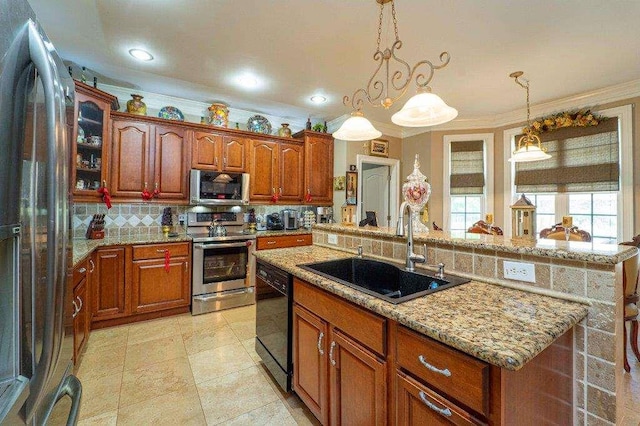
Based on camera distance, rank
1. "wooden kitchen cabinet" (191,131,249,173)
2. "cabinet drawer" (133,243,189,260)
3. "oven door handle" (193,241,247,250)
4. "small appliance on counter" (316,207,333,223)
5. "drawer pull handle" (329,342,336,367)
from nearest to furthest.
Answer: "drawer pull handle" (329,342,336,367)
"cabinet drawer" (133,243,189,260)
"oven door handle" (193,241,247,250)
"wooden kitchen cabinet" (191,131,249,173)
"small appliance on counter" (316,207,333,223)

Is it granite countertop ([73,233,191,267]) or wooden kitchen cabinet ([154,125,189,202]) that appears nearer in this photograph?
granite countertop ([73,233,191,267])

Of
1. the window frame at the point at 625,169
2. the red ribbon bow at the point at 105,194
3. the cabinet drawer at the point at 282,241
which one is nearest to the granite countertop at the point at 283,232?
the cabinet drawer at the point at 282,241

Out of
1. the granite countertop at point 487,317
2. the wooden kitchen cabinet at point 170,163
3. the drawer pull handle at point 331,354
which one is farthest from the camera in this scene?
the wooden kitchen cabinet at point 170,163

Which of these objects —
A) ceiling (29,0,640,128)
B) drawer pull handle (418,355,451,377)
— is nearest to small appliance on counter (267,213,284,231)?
ceiling (29,0,640,128)

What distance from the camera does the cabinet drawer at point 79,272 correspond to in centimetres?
194

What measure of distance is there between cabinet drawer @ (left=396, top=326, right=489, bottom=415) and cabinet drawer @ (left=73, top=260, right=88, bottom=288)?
2.17 meters

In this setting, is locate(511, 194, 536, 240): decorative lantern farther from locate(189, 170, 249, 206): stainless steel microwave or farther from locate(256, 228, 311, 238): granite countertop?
locate(189, 170, 249, 206): stainless steel microwave

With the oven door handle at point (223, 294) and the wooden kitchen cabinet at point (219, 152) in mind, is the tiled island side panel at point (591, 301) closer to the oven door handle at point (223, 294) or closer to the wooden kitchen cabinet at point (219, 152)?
the oven door handle at point (223, 294)

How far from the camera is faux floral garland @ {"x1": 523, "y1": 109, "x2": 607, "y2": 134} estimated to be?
3.31 m

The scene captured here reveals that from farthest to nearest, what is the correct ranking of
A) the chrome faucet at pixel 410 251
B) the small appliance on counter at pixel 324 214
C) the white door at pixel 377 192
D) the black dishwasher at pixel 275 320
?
1. the white door at pixel 377 192
2. the small appliance on counter at pixel 324 214
3. the black dishwasher at pixel 275 320
4. the chrome faucet at pixel 410 251

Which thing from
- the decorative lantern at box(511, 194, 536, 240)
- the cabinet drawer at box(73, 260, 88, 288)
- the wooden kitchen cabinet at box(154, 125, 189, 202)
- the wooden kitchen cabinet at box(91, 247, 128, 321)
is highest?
the wooden kitchen cabinet at box(154, 125, 189, 202)

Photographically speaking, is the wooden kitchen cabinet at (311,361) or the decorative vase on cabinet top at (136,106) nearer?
the wooden kitchen cabinet at (311,361)

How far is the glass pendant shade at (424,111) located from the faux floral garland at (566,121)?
2498 millimetres

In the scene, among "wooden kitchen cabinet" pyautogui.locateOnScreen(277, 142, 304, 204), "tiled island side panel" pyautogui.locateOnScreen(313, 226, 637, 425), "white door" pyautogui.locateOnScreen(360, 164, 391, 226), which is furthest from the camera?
"white door" pyautogui.locateOnScreen(360, 164, 391, 226)
